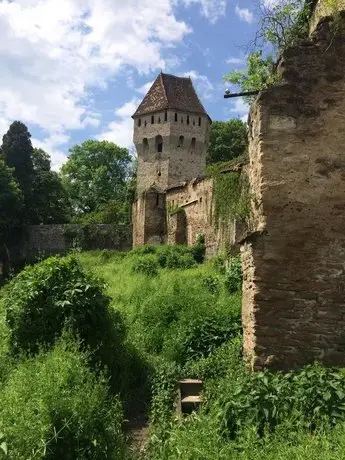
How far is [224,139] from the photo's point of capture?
49.8 m

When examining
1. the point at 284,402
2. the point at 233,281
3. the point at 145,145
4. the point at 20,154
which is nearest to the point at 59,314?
the point at 284,402

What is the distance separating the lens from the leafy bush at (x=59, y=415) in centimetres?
542

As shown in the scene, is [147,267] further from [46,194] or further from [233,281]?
[46,194]

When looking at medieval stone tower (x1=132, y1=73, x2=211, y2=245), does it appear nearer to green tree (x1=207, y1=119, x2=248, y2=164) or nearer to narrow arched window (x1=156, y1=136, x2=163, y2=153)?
narrow arched window (x1=156, y1=136, x2=163, y2=153)

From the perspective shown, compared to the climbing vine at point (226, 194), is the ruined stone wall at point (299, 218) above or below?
below

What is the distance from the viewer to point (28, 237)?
41.3 meters

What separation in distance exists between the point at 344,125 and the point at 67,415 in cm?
513

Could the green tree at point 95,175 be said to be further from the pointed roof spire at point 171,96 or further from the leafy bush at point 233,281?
the leafy bush at point 233,281

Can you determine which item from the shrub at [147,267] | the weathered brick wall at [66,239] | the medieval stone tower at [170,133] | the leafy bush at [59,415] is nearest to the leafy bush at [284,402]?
the leafy bush at [59,415]

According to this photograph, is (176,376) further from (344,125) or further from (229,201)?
(229,201)

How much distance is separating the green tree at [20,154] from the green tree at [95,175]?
10.00 m

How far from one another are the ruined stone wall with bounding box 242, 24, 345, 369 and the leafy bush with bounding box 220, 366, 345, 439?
883 mm

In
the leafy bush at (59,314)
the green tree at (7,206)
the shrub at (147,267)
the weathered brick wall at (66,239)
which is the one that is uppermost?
the green tree at (7,206)

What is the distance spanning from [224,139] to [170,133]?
700cm
